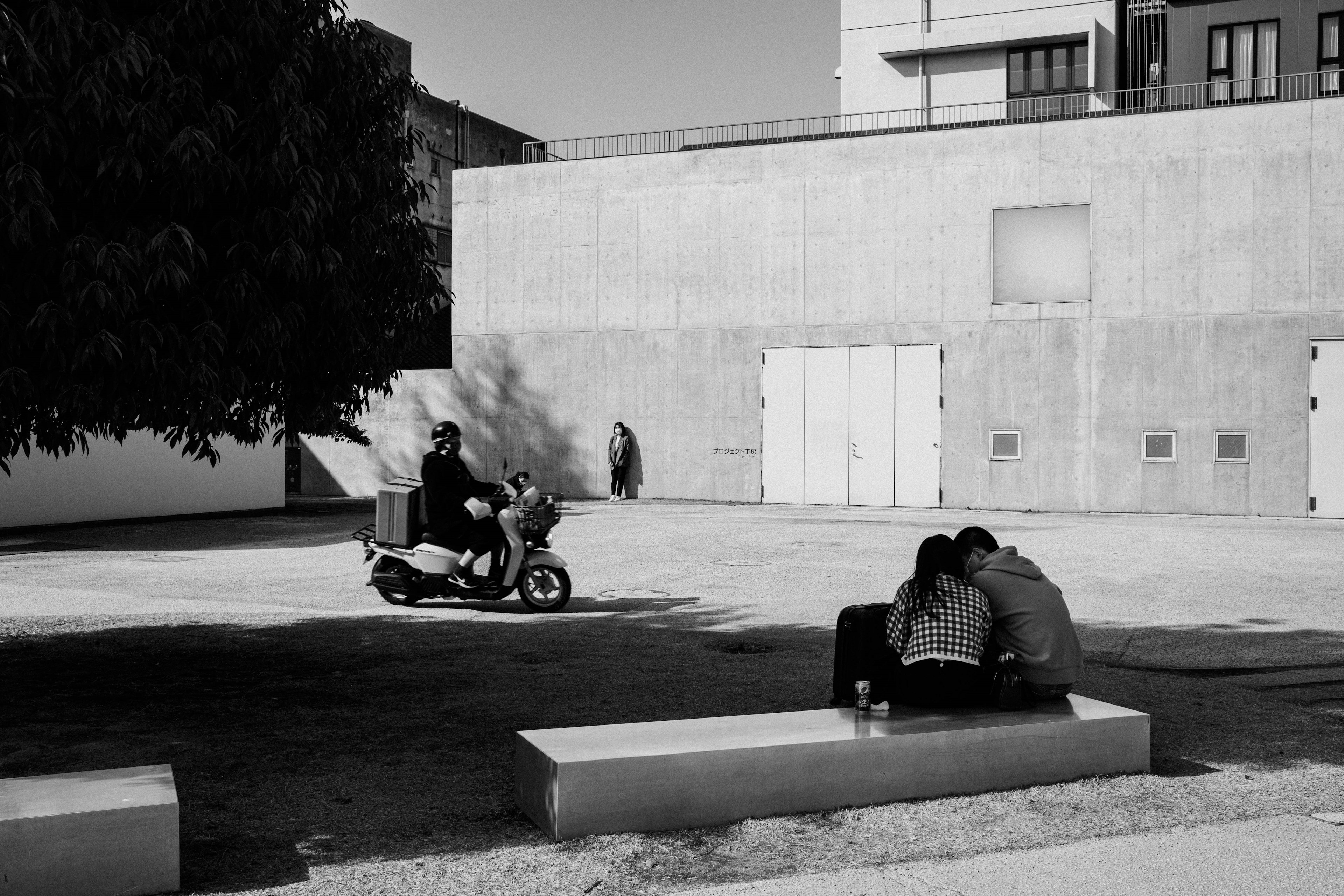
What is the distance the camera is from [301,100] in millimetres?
7266

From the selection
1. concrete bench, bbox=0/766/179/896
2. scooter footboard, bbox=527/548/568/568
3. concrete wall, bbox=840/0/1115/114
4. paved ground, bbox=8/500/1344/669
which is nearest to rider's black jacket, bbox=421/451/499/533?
scooter footboard, bbox=527/548/568/568

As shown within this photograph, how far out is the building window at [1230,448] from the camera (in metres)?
25.7

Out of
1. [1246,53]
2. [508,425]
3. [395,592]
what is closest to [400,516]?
[395,592]

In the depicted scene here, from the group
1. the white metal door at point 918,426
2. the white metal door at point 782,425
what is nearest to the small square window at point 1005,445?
the white metal door at point 918,426

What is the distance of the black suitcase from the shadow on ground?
1.17 metres

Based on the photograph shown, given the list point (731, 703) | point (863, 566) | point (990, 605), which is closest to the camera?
point (990, 605)

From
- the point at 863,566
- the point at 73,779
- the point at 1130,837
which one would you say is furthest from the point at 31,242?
the point at 863,566

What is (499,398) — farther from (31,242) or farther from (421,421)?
(31,242)

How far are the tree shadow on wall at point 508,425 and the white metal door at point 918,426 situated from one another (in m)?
7.68

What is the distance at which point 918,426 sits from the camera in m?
27.8

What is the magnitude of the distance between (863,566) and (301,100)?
10.7m

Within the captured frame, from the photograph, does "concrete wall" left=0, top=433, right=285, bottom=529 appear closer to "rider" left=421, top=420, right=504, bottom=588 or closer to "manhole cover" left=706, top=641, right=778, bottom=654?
"rider" left=421, top=420, right=504, bottom=588

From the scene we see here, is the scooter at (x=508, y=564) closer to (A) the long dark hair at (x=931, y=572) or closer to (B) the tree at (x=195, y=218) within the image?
(B) the tree at (x=195, y=218)

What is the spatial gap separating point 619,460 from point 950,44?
50.5 ft
